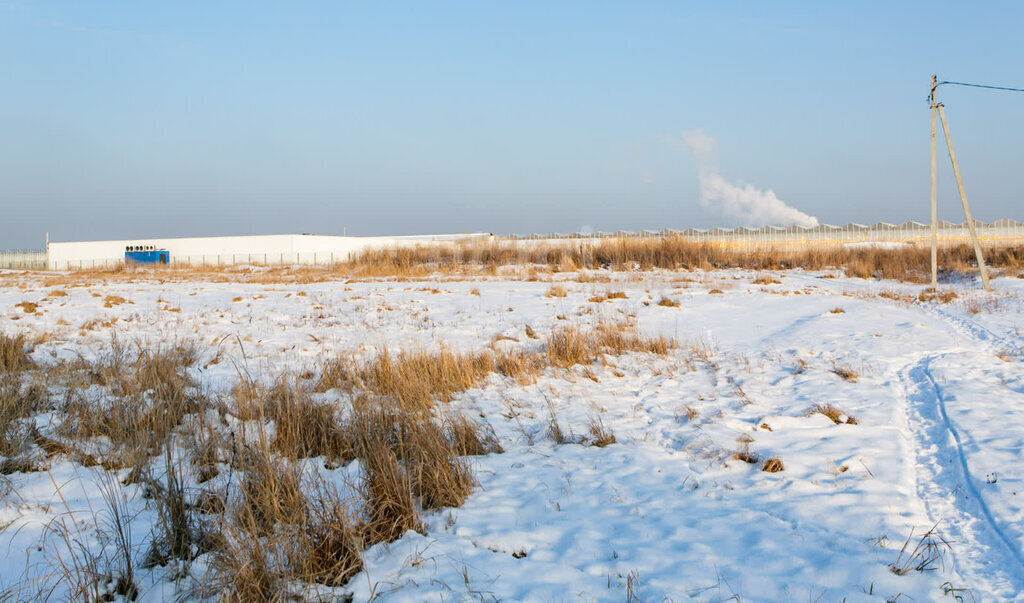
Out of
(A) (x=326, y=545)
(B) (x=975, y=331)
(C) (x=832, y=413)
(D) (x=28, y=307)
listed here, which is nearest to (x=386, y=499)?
(A) (x=326, y=545)

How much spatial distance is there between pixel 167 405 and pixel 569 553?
162 inches

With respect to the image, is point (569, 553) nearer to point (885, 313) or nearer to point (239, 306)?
point (885, 313)

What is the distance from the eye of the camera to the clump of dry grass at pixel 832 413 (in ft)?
17.7

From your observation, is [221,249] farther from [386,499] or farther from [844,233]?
[386,499]

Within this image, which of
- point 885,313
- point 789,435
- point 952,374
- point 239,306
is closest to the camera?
point 789,435

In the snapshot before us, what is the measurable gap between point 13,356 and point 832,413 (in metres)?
9.17

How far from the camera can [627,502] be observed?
3.87m

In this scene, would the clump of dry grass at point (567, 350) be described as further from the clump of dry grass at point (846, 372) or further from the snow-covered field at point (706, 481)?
the clump of dry grass at point (846, 372)

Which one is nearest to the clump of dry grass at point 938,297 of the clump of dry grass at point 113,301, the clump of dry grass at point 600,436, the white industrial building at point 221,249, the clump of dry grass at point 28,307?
the clump of dry grass at point 600,436

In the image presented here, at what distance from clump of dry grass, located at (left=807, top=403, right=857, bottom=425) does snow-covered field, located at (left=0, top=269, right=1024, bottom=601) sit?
0.9 inches

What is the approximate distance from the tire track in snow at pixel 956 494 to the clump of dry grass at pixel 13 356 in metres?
8.44

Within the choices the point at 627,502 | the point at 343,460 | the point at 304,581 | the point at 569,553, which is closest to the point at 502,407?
the point at 343,460

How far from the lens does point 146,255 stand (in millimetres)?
63812

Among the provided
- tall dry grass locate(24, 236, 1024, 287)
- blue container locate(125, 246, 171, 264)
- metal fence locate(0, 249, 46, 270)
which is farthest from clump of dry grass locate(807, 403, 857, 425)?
metal fence locate(0, 249, 46, 270)
